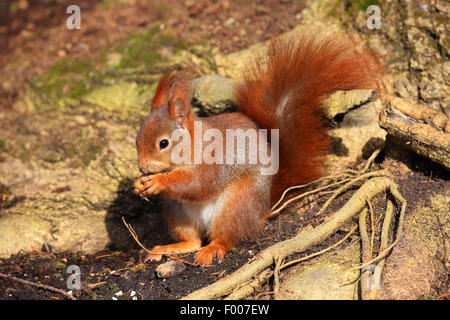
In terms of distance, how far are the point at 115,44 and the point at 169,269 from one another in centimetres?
224

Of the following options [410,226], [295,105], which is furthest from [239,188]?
[410,226]

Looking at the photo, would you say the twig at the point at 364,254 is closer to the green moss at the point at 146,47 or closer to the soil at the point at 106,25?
the soil at the point at 106,25

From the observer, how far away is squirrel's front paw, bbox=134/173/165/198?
76.9 inches

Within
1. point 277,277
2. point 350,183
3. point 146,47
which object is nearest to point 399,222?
point 350,183

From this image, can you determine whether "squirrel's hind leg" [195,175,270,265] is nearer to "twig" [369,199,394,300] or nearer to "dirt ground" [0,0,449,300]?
"dirt ground" [0,0,449,300]

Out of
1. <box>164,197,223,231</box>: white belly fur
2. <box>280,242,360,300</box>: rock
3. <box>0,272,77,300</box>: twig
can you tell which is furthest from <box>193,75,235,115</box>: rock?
<box>0,272,77,300</box>: twig

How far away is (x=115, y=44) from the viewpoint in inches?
141

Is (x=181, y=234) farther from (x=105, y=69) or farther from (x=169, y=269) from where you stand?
(x=105, y=69)

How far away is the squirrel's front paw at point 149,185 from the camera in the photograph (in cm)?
195

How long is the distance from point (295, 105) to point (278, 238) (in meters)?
0.62

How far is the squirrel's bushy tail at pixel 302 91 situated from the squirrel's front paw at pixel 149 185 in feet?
1.90

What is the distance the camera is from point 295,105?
212 cm

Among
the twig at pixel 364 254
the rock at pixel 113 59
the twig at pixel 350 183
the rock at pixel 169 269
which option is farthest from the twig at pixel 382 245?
the rock at pixel 113 59

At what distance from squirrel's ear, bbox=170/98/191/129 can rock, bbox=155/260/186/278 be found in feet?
2.04
